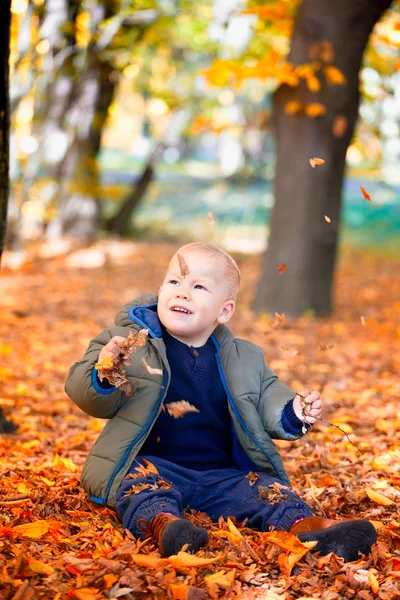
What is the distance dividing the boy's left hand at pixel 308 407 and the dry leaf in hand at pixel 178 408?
0.49 meters

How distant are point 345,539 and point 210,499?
2.15 feet

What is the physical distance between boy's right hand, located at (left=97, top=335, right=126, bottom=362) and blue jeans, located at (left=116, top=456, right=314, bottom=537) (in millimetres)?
523

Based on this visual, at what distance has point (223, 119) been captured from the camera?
1641 cm

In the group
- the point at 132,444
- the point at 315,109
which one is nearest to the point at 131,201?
the point at 315,109

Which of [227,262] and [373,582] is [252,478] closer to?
[373,582]

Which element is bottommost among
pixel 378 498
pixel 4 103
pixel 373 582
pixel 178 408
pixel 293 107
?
pixel 378 498

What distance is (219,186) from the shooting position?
96.7 ft

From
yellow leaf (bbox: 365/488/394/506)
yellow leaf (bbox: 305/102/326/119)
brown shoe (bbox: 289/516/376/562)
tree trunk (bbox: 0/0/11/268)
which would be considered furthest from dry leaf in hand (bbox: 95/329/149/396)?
yellow leaf (bbox: 305/102/326/119)

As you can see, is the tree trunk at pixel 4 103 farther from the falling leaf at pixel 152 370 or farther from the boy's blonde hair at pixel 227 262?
the falling leaf at pixel 152 370

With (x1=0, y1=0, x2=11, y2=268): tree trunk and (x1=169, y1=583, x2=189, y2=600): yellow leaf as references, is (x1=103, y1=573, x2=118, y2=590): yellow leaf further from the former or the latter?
(x1=0, y1=0, x2=11, y2=268): tree trunk

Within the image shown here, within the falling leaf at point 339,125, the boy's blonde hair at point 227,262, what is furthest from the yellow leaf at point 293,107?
the boy's blonde hair at point 227,262

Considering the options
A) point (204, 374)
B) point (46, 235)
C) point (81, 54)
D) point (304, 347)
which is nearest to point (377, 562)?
point (204, 374)

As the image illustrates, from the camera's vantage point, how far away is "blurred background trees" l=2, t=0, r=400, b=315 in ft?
28.4

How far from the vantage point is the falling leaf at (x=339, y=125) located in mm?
8820
